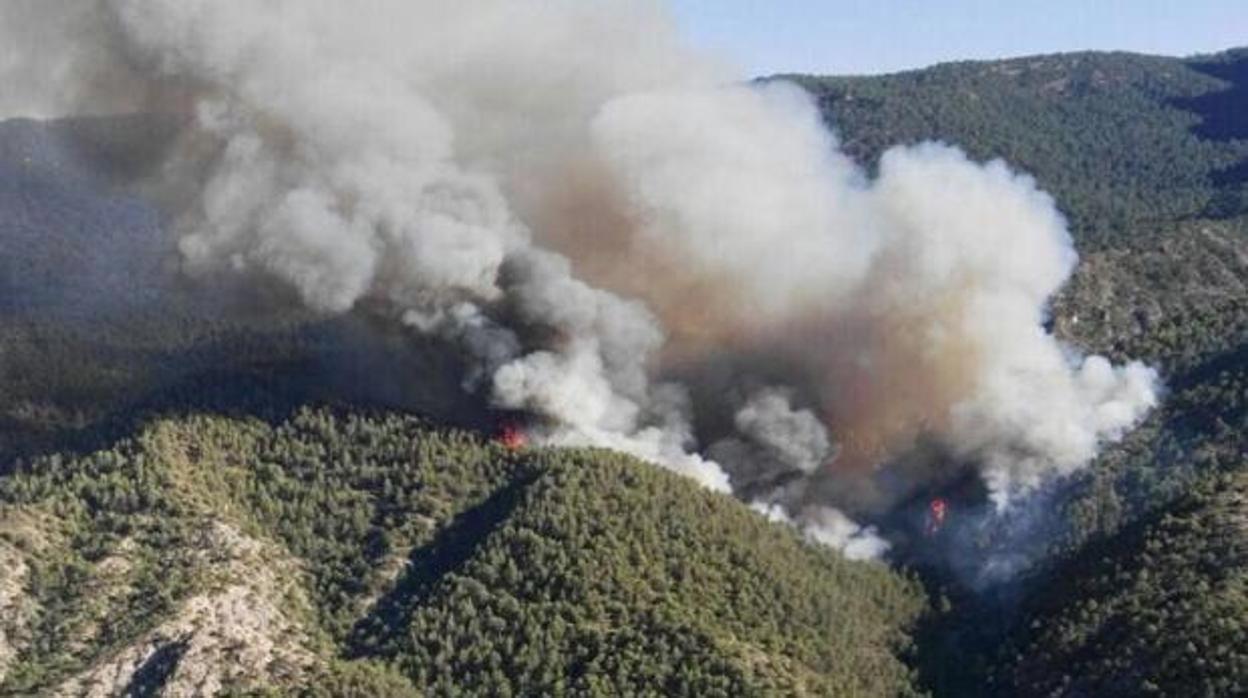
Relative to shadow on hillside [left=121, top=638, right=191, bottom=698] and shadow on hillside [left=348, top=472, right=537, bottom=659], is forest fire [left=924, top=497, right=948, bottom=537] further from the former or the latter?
shadow on hillside [left=121, top=638, right=191, bottom=698]

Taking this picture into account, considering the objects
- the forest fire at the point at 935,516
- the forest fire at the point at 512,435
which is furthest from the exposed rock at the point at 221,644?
the forest fire at the point at 935,516

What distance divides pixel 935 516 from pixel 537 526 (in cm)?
3654

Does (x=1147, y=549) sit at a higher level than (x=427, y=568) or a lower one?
higher

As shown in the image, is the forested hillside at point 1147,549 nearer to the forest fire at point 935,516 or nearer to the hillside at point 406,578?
the forest fire at point 935,516

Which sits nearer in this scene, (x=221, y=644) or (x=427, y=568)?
(x=221, y=644)

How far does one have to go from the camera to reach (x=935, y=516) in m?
142

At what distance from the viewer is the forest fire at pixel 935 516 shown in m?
140

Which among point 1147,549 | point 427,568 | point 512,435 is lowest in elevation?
point 427,568

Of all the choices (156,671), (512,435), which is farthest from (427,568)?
(156,671)

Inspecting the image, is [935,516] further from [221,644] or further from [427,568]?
[221,644]

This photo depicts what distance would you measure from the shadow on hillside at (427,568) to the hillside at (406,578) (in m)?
0.17

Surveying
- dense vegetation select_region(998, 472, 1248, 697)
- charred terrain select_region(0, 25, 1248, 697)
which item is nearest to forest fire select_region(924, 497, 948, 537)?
charred terrain select_region(0, 25, 1248, 697)

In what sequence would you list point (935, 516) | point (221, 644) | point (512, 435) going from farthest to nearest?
point (935, 516)
point (512, 435)
point (221, 644)

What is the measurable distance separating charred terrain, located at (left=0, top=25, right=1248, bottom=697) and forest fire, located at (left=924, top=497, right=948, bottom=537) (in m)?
0.58
